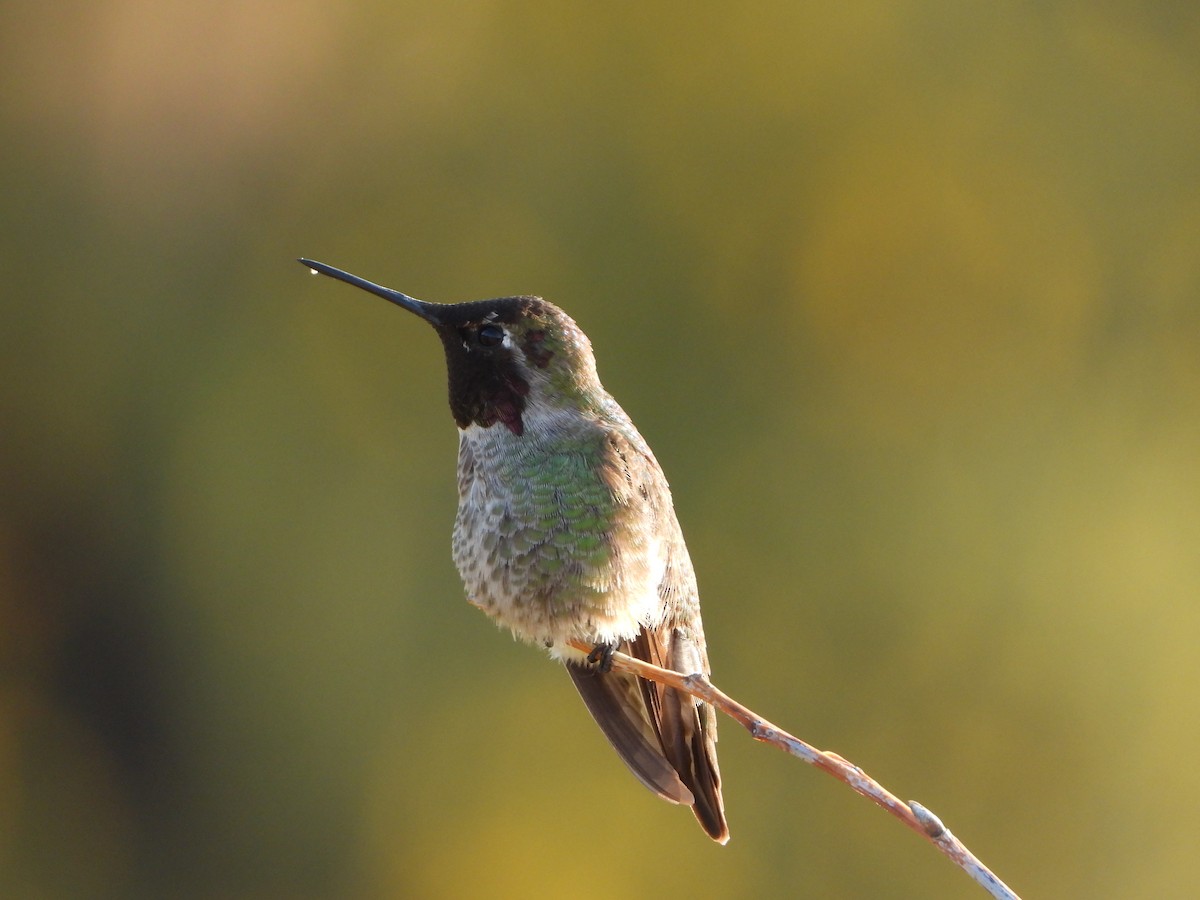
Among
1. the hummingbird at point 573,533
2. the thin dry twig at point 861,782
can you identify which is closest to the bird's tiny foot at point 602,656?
the hummingbird at point 573,533

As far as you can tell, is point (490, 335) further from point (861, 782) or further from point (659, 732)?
point (861, 782)

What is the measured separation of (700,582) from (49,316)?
4.24 m

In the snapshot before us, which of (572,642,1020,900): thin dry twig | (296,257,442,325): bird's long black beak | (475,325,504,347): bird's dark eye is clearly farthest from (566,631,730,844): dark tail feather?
(296,257,442,325): bird's long black beak

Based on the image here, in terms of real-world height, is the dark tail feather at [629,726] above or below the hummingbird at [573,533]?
below

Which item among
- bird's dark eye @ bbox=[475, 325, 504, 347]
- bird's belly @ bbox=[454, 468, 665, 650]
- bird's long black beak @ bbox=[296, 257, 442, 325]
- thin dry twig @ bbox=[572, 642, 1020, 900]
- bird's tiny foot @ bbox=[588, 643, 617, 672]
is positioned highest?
bird's dark eye @ bbox=[475, 325, 504, 347]

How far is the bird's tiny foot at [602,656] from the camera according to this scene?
2188mm

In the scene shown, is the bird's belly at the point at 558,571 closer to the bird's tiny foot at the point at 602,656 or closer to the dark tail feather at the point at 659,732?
the bird's tiny foot at the point at 602,656

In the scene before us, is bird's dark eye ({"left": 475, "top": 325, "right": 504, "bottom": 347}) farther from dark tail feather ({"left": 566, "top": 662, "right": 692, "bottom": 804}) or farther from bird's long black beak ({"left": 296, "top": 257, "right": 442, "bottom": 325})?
dark tail feather ({"left": 566, "top": 662, "right": 692, "bottom": 804})

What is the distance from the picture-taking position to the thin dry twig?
1240 millimetres

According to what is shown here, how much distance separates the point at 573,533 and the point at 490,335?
409mm

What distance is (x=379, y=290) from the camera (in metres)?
1.92

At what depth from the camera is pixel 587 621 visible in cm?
215

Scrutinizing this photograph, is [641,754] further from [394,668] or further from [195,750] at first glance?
[195,750]

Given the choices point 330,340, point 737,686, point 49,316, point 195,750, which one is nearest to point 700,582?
point 737,686
